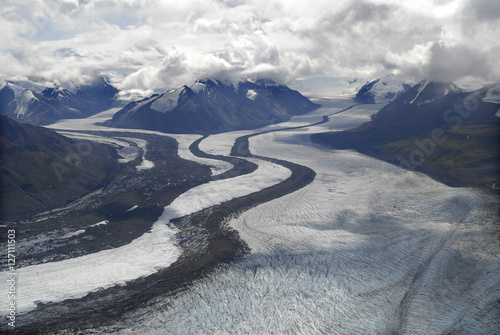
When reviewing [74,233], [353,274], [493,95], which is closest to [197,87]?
[493,95]

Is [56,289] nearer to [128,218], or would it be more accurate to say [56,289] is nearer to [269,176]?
[128,218]

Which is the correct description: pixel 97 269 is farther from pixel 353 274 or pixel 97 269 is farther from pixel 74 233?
pixel 353 274

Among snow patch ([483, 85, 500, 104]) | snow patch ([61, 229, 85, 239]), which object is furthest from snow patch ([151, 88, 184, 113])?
snow patch ([61, 229, 85, 239])

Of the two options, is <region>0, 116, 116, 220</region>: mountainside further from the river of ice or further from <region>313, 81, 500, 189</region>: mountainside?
<region>313, 81, 500, 189</region>: mountainside

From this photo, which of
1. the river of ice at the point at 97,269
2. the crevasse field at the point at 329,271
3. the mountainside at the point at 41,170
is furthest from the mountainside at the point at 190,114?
the river of ice at the point at 97,269

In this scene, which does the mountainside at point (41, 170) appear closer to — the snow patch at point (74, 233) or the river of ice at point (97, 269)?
the snow patch at point (74, 233)

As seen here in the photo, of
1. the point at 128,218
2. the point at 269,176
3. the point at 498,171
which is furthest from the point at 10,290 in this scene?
the point at 498,171

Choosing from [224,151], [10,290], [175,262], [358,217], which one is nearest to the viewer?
[10,290]
